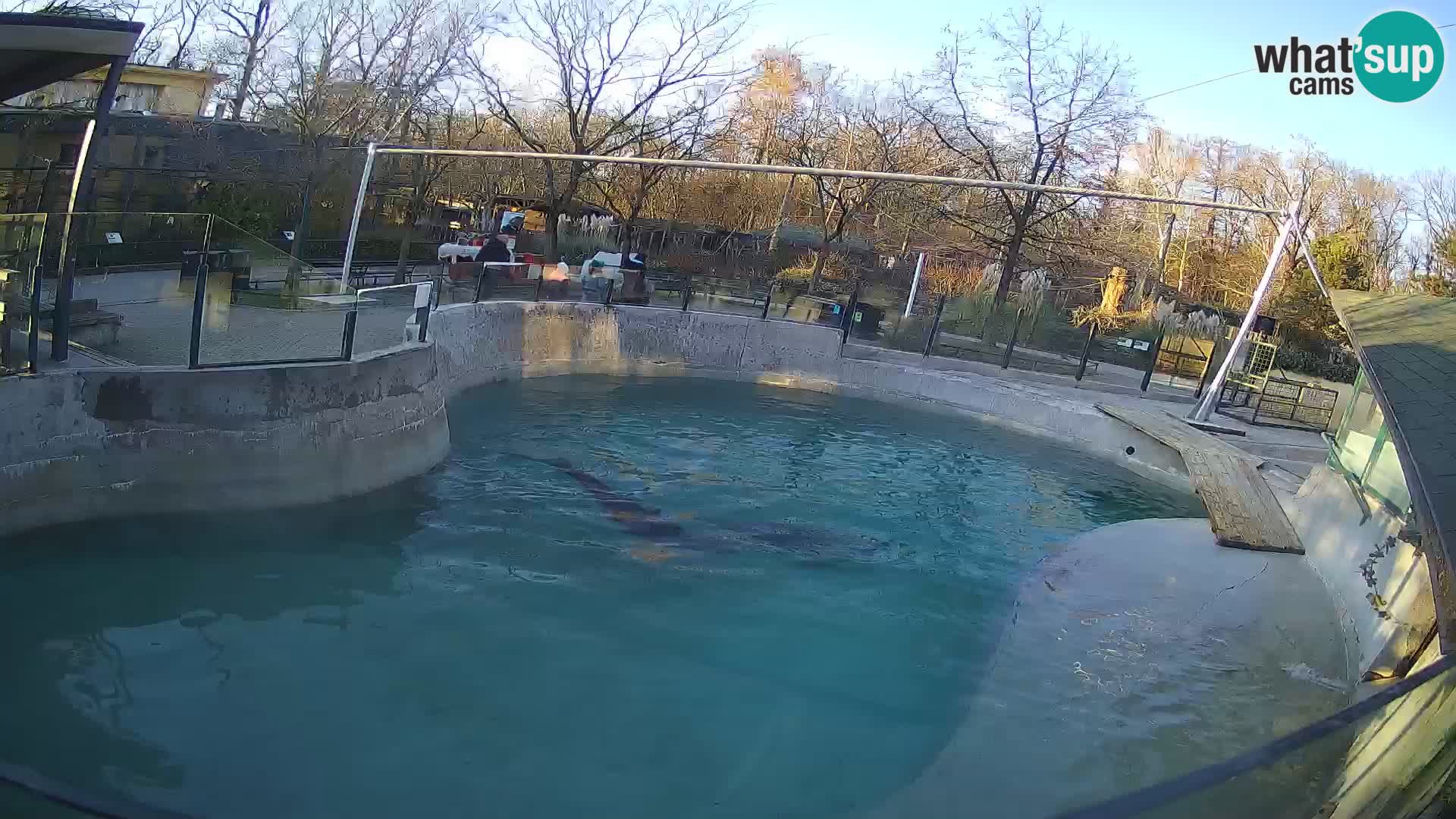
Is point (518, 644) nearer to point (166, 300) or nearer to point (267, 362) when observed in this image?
point (267, 362)

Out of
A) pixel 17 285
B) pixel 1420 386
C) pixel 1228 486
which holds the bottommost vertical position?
pixel 1228 486

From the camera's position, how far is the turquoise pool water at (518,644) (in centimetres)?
626

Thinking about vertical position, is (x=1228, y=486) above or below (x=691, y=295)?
below

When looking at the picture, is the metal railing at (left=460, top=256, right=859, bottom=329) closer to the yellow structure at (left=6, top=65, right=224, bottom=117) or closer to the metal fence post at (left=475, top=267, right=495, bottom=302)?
the metal fence post at (left=475, top=267, right=495, bottom=302)

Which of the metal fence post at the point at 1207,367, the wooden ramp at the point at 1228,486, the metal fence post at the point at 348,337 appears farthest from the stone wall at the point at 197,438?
the metal fence post at the point at 1207,367

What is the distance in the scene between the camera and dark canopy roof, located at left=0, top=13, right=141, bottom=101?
788cm

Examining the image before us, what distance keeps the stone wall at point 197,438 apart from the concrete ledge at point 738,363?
4940 mm

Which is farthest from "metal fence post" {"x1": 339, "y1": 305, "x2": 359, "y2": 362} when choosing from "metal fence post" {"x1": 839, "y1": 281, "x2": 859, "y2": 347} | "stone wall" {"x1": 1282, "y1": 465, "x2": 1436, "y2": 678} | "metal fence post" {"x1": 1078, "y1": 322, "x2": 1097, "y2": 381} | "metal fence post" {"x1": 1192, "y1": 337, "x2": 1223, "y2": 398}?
"metal fence post" {"x1": 1192, "y1": 337, "x2": 1223, "y2": 398}

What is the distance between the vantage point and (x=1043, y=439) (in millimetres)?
19422

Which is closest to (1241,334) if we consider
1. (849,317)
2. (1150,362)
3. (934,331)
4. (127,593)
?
(1150,362)

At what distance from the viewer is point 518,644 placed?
8.25 meters

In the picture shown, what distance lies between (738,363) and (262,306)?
1265 centimetres

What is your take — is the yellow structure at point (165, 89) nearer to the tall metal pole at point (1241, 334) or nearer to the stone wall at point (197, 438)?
the stone wall at point (197, 438)

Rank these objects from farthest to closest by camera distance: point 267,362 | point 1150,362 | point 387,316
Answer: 1. point 1150,362
2. point 387,316
3. point 267,362
